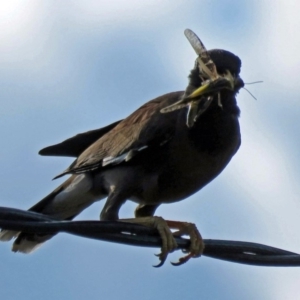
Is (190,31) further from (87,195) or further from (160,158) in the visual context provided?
(87,195)

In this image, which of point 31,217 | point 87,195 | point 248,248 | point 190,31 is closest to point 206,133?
point 190,31

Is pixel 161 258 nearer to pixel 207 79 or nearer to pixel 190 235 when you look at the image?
pixel 190 235

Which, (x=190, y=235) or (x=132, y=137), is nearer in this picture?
(x=190, y=235)

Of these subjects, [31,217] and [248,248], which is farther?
[248,248]

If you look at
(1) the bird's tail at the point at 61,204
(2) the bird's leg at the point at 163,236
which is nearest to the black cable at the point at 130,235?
(2) the bird's leg at the point at 163,236

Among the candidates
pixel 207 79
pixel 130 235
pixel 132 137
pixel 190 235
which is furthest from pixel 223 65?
pixel 130 235

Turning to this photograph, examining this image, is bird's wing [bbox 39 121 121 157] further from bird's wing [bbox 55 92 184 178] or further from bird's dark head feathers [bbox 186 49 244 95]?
bird's dark head feathers [bbox 186 49 244 95]

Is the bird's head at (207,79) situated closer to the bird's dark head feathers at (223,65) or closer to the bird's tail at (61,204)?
the bird's dark head feathers at (223,65)
